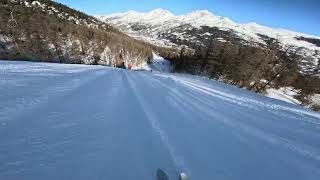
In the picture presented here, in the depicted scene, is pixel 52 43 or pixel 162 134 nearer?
pixel 162 134

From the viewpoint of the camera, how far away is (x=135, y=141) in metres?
5.64

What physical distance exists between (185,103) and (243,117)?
195cm

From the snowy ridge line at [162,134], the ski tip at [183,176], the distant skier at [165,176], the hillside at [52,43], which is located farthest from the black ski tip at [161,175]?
the hillside at [52,43]

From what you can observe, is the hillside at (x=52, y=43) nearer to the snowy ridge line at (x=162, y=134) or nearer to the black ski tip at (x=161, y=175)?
the snowy ridge line at (x=162, y=134)

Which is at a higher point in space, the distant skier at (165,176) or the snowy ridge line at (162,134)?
the distant skier at (165,176)

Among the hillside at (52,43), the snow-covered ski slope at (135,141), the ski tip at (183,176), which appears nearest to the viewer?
the ski tip at (183,176)

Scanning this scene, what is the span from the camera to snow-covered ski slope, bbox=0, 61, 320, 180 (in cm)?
442

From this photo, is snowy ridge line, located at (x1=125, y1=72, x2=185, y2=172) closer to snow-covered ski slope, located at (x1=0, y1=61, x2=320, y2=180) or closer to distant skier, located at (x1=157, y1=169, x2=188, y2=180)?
snow-covered ski slope, located at (x1=0, y1=61, x2=320, y2=180)

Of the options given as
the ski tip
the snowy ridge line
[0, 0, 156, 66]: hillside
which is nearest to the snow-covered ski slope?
the snowy ridge line

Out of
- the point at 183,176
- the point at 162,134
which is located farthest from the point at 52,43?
the point at 183,176

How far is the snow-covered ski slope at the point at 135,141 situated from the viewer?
4.42m

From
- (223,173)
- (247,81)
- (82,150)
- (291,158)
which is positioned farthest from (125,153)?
(247,81)

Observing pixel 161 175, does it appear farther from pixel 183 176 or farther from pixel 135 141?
pixel 135 141

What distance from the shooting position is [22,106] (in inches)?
284
